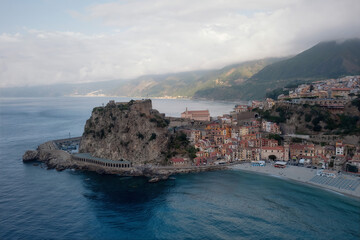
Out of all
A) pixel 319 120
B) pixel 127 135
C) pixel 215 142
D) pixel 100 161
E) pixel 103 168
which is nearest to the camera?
pixel 103 168

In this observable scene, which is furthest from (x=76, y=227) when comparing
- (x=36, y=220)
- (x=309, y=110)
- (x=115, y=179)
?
(x=309, y=110)

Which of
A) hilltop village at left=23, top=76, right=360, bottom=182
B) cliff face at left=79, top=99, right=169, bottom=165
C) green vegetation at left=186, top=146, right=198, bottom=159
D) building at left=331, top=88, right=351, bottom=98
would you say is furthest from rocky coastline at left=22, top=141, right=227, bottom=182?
building at left=331, top=88, right=351, bottom=98

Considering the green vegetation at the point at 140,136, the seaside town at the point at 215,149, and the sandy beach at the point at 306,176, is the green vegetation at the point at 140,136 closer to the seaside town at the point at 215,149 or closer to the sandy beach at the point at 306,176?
the seaside town at the point at 215,149

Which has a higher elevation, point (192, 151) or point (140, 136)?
point (140, 136)

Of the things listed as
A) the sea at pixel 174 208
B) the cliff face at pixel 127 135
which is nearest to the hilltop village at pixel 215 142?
the cliff face at pixel 127 135

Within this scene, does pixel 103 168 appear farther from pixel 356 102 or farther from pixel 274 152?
pixel 356 102

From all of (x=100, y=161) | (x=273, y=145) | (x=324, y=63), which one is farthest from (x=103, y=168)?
(x=324, y=63)
